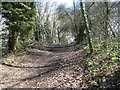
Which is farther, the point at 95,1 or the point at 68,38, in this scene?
the point at 68,38

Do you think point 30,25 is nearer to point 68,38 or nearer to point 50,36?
point 50,36

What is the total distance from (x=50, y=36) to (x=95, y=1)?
24.7m

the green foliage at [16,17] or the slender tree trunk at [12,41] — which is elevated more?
the green foliage at [16,17]

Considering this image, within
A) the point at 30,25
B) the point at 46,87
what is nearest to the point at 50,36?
the point at 30,25

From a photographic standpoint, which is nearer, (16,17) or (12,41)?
(16,17)

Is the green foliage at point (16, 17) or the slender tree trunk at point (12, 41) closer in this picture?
the green foliage at point (16, 17)

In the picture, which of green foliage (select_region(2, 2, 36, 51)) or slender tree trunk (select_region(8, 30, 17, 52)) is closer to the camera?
green foliage (select_region(2, 2, 36, 51))

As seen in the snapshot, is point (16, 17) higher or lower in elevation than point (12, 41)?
higher

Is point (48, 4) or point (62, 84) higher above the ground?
point (48, 4)

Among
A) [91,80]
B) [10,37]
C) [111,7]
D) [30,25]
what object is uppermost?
[111,7]

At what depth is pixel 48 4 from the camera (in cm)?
2531

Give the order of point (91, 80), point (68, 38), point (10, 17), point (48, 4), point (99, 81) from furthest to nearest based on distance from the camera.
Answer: point (68, 38) < point (48, 4) < point (10, 17) < point (91, 80) < point (99, 81)

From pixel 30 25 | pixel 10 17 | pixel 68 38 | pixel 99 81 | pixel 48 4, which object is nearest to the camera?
pixel 99 81

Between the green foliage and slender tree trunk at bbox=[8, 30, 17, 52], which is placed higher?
the green foliage
